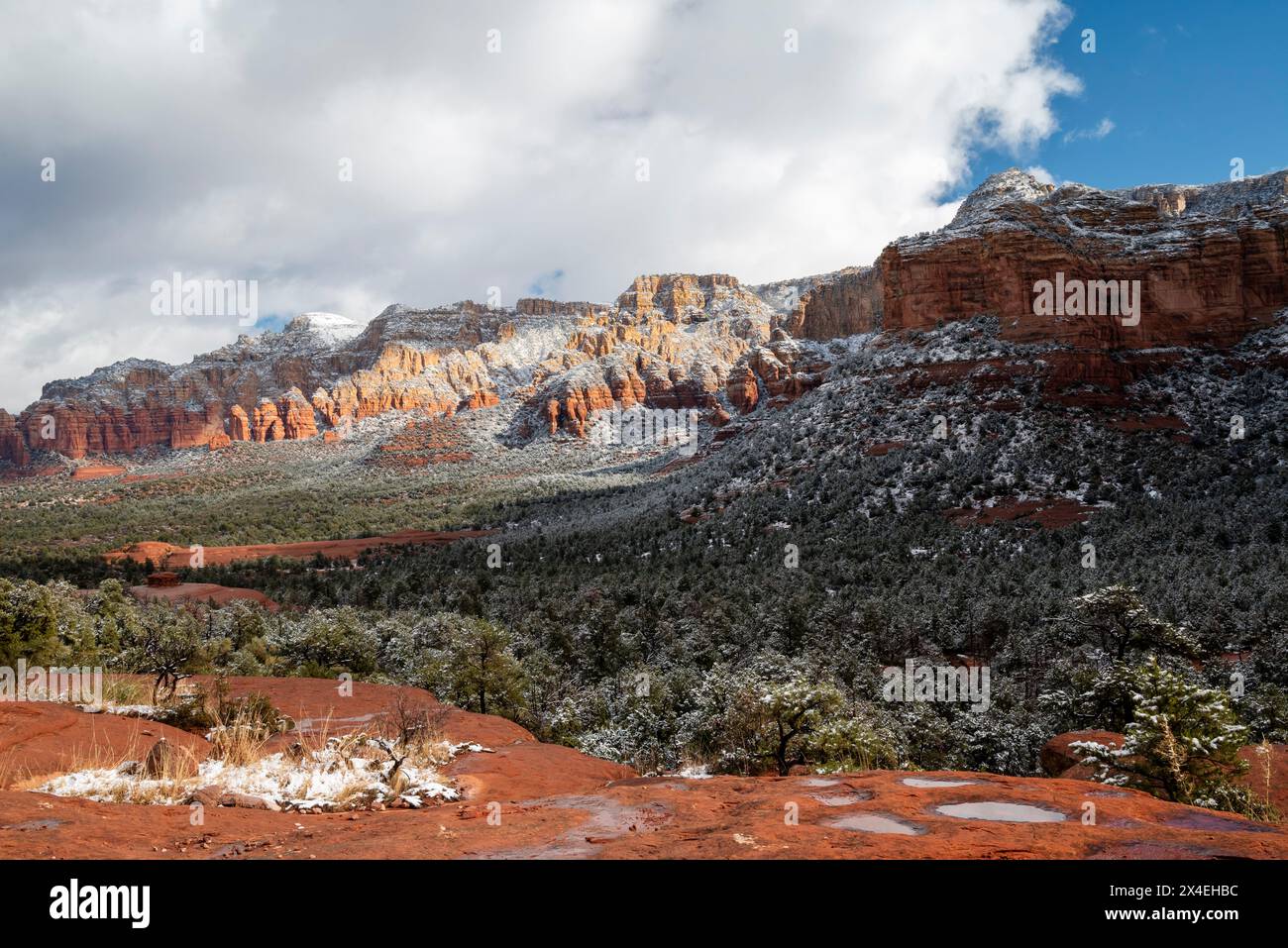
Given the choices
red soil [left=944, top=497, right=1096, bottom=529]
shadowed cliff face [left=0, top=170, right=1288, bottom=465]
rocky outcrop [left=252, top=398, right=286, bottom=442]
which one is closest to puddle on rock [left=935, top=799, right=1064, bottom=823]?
red soil [left=944, top=497, right=1096, bottom=529]

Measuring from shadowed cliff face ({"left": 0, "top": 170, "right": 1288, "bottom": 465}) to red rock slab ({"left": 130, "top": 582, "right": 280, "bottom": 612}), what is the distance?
5323 centimetres

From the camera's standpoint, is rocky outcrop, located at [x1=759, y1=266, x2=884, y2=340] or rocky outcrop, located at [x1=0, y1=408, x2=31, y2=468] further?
rocky outcrop, located at [x1=0, y1=408, x2=31, y2=468]

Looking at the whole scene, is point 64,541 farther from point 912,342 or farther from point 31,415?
point 31,415

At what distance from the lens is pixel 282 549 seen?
57.0m

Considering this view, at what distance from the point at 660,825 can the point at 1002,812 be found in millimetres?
2626

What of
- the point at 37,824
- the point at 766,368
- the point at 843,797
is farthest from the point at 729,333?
the point at 37,824

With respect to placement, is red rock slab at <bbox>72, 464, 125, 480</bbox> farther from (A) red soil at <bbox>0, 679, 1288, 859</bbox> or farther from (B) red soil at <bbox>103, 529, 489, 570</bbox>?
(A) red soil at <bbox>0, 679, 1288, 859</bbox>

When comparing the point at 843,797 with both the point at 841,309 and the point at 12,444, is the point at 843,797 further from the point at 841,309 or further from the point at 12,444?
the point at 12,444

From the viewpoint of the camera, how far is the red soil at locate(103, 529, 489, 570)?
50.3 meters

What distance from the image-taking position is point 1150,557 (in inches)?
1201
